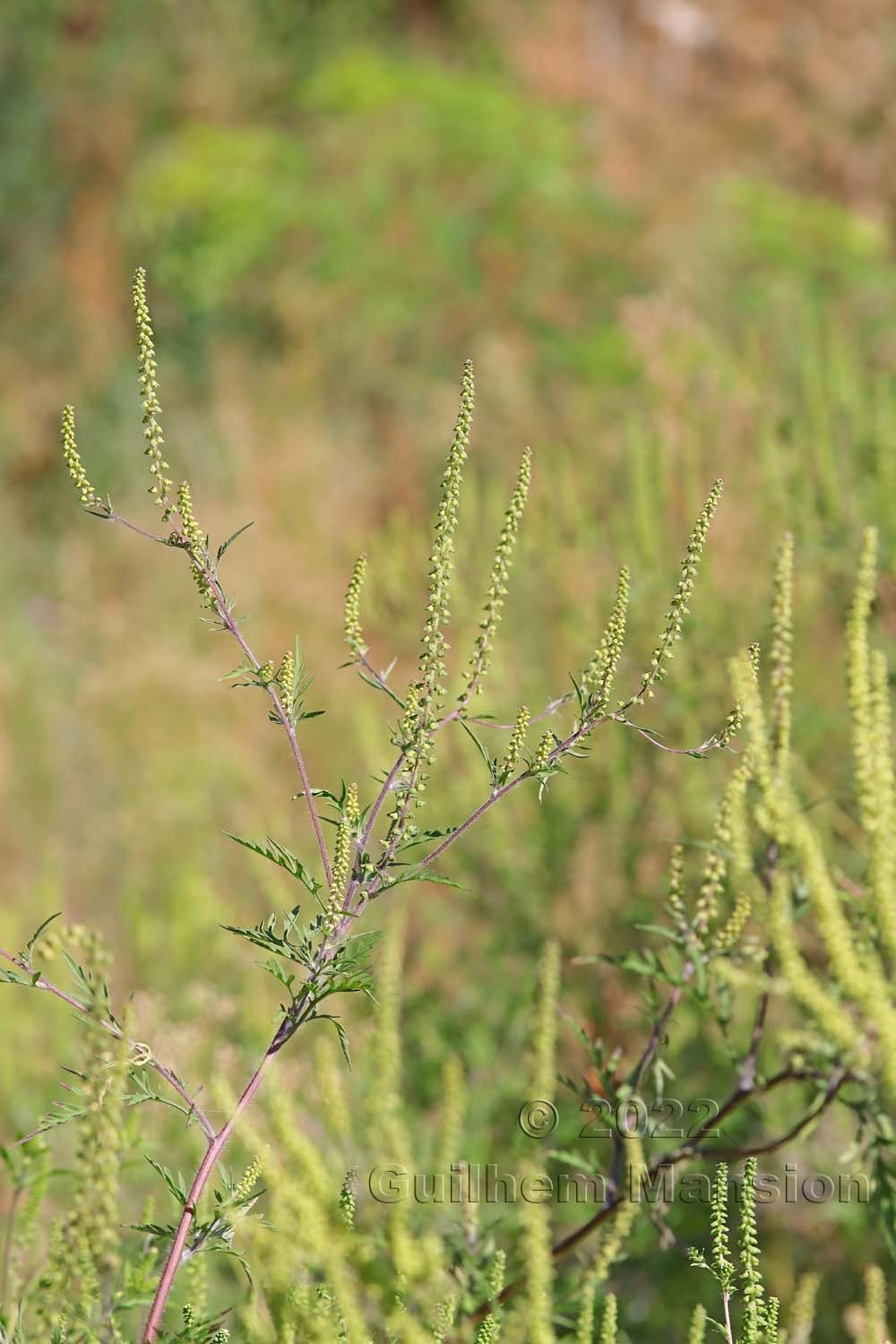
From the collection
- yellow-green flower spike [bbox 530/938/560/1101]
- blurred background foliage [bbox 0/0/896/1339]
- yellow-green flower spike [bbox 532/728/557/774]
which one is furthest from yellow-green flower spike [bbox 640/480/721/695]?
blurred background foliage [bbox 0/0/896/1339]

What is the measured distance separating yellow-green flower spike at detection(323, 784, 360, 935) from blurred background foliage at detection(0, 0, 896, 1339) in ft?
3.77

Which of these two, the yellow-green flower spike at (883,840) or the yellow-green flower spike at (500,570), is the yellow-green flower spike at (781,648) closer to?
the yellow-green flower spike at (883,840)

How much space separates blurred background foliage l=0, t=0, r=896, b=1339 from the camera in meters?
3.20

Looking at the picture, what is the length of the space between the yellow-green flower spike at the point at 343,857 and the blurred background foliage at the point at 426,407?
1150mm

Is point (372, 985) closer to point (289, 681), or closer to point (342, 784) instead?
point (342, 784)

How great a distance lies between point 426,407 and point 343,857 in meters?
7.68

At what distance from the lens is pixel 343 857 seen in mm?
1359

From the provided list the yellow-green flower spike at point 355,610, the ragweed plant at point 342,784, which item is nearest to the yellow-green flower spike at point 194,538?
the ragweed plant at point 342,784

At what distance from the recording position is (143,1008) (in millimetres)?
2725

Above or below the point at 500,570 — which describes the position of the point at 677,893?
below

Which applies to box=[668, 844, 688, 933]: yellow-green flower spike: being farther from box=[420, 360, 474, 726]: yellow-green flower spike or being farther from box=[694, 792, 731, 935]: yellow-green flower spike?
box=[420, 360, 474, 726]: yellow-green flower spike

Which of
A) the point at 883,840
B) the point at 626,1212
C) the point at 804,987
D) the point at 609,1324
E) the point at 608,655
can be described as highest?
the point at 608,655

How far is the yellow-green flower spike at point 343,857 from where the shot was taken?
1334mm

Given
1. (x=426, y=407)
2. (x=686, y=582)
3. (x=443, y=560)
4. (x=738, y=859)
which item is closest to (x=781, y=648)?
(x=686, y=582)
